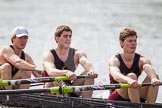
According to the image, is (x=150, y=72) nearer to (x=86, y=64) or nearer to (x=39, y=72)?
(x=86, y=64)

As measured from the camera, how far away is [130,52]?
25.6 feet

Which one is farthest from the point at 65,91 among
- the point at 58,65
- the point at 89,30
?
the point at 89,30

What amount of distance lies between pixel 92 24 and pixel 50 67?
17109 mm

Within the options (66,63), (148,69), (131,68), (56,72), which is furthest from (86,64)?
(148,69)

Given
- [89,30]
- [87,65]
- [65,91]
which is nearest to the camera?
[65,91]

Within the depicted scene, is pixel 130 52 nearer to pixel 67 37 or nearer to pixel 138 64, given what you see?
pixel 138 64

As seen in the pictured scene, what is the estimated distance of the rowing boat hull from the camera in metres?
7.53

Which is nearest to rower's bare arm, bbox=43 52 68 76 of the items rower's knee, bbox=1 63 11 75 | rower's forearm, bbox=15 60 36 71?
rower's forearm, bbox=15 60 36 71

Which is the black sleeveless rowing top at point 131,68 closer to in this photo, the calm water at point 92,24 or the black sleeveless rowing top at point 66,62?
the black sleeveless rowing top at point 66,62

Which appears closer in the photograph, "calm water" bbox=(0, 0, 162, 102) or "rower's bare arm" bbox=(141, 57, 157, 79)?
"rower's bare arm" bbox=(141, 57, 157, 79)

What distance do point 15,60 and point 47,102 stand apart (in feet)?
2.91

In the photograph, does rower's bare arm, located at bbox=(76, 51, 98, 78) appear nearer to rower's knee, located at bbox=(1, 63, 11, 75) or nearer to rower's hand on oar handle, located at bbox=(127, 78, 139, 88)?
rower's hand on oar handle, located at bbox=(127, 78, 139, 88)

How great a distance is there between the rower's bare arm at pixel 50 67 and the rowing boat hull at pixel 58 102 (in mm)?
352

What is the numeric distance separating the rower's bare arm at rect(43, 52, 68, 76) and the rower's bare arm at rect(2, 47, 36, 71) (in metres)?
0.26
